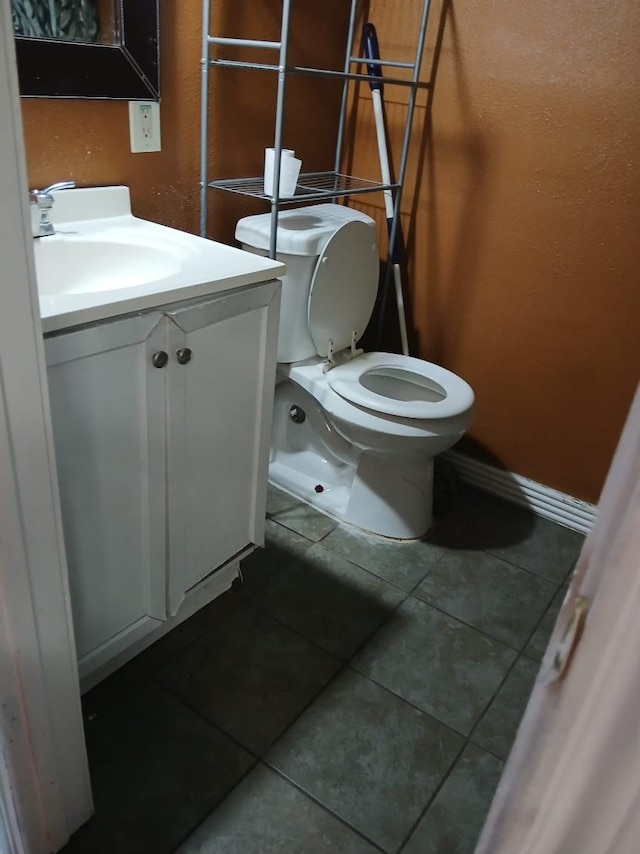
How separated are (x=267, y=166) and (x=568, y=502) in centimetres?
134

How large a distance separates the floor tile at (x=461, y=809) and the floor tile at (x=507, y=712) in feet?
0.10

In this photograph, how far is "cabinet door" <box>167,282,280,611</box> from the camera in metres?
1.24

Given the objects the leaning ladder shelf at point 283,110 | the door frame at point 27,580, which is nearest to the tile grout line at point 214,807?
the door frame at point 27,580

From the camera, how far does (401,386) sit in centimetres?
206

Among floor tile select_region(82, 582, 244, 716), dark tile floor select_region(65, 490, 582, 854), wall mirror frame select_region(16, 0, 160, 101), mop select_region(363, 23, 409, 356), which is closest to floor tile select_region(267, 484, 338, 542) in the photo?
dark tile floor select_region(65, 490, 582, 854)

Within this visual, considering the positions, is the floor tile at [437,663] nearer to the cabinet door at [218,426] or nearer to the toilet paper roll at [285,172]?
the cabinet door at [218,426]

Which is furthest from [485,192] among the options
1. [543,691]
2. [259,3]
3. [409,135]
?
[543,691]

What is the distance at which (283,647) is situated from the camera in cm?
155

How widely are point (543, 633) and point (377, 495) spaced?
57 cm

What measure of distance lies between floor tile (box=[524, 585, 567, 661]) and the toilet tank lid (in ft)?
3.62

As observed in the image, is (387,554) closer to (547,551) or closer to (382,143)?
(547,551)

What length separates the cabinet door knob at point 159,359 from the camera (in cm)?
114

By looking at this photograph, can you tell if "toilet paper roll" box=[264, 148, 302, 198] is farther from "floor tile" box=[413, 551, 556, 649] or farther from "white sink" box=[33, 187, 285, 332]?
"floor tile" box=[413, 551, 556, 649]

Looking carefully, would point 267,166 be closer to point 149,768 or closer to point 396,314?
point 396,314
